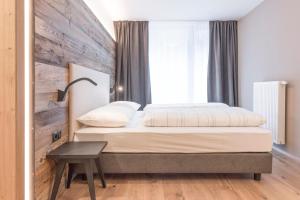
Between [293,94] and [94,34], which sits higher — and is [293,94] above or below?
below

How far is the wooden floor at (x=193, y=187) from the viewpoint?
2.03m

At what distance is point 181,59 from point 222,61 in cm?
84

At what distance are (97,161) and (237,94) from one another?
3.83 metres

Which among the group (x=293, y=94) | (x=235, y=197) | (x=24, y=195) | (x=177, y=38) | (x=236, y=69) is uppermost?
(x=177, y=38)

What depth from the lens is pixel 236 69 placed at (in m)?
5.15

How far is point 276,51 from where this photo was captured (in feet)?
11.6

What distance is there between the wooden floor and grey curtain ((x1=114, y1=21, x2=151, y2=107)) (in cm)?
284

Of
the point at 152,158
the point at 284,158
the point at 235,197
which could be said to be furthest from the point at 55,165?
the point at 284,158

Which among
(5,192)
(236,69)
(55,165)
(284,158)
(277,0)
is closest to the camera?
(5,192)

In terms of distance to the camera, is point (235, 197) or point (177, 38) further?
point (177, 38)

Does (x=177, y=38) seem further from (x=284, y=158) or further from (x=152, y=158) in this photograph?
(x=152, y=158)

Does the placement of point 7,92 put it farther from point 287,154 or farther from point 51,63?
point 287,154

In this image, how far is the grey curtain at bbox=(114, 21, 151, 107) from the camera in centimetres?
511

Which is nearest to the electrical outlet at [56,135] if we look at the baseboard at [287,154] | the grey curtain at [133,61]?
the baseboard at [287,154]
